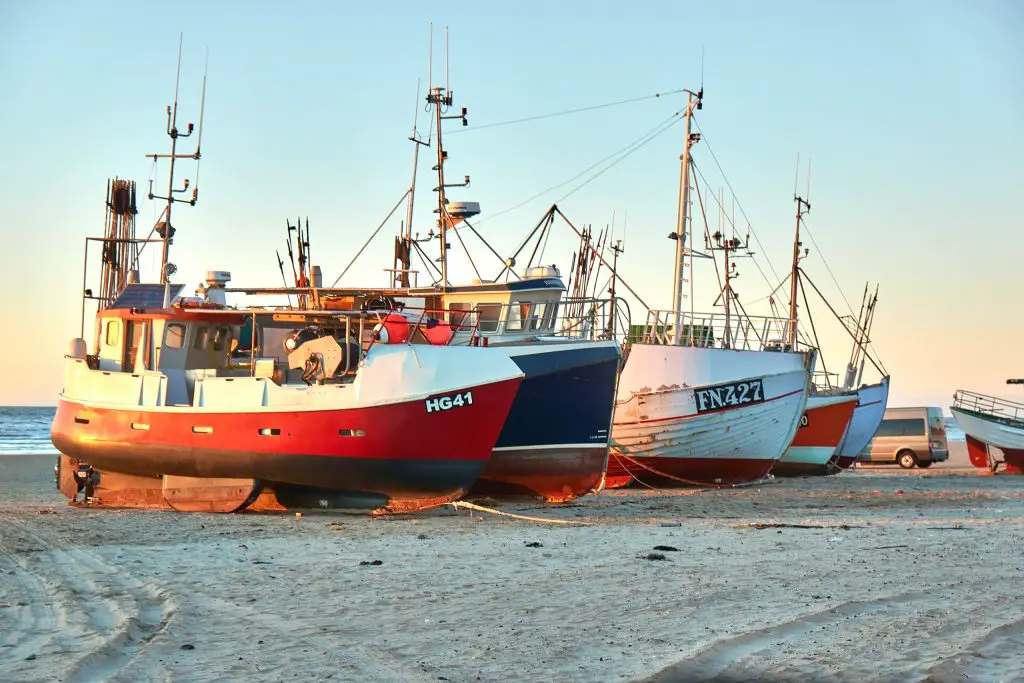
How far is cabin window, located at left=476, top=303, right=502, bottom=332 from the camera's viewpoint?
21.5 metres

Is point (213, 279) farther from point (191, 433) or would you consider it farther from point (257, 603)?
point (257, 603)

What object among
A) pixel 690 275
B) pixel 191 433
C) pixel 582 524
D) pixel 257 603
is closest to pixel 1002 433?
pixel 690 275

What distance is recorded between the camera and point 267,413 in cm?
1702

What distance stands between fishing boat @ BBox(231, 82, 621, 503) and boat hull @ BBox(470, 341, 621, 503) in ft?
0.06

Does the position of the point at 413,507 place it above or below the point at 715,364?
below

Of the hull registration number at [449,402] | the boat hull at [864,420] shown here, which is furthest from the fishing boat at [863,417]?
the hull registration number at [449,402]

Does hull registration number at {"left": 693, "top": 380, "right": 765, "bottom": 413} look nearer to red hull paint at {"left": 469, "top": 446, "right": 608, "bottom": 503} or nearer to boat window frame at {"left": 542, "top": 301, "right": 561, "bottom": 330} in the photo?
A: boat window frame at {"left": 542, "top": 301, "right": 561, "bottom": 330}

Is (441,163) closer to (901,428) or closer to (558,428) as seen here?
(558,428)

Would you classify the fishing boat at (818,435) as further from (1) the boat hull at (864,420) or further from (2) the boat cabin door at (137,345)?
(2) the boat cabin door at (137,345)

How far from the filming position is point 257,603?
29.0 ft

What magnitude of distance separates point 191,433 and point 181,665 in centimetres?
1163

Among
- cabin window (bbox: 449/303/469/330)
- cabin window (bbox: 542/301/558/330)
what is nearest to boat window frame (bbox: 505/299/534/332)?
cabin window (bbox: 542/301/558/330)

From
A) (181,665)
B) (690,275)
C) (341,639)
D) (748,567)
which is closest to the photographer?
(181,665)

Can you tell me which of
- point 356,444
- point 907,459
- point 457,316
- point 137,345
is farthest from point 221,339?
point 907,459
